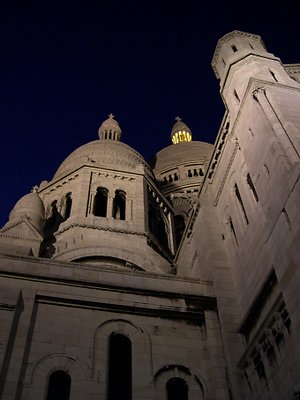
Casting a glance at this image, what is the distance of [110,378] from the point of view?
14320mm

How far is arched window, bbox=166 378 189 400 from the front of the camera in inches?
562

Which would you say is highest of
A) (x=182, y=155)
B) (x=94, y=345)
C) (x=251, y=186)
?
(x=182, y=155)

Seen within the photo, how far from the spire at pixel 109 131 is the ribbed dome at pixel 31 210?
12.8m

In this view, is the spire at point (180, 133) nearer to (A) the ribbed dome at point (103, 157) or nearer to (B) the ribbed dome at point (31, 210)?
(A) the ribbed dome at point (103, 157)

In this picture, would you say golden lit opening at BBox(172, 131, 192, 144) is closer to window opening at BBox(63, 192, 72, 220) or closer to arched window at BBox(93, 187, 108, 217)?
arched window at BBox(93, 187, 108, 217)

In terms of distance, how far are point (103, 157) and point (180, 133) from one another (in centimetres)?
2601

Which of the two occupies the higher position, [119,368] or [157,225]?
[157,225]

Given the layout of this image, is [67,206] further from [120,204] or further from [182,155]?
[182,155]

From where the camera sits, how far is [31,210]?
25.2 m

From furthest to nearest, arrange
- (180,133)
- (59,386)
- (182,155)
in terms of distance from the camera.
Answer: (180,133) < (182,155) < (59,386)

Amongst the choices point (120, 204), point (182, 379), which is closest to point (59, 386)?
point (182, 379)

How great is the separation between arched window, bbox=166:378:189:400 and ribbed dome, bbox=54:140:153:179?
17748 millimetres

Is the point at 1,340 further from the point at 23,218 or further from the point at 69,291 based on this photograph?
the point at 23,218

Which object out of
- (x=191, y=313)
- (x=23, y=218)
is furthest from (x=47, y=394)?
(x=23, y=218)
